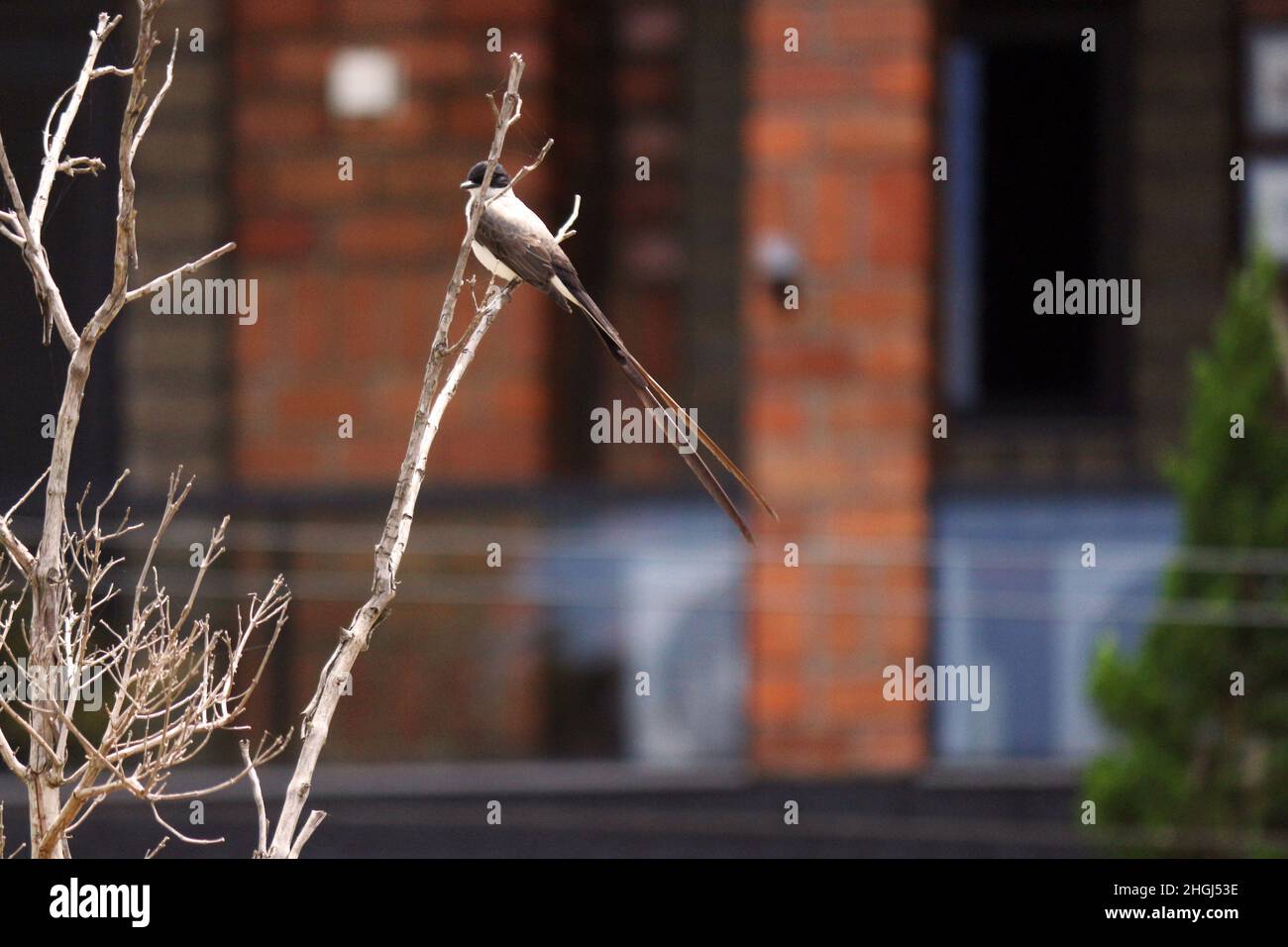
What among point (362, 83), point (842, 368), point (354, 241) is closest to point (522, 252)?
point (842, 368)

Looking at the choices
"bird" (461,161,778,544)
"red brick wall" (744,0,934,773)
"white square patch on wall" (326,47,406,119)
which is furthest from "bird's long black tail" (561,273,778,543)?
"white square patch on wall" (326,47,406,119)

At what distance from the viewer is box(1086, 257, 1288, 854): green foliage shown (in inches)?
307

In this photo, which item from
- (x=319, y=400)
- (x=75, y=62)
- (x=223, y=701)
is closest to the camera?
(x=223, y=701)

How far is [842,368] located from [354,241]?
268 centimetres

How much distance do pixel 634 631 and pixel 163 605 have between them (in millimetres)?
6534

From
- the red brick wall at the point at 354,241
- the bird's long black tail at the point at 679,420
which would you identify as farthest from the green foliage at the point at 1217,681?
the bird's long black tail at the point at 679,420

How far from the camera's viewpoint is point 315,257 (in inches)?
388

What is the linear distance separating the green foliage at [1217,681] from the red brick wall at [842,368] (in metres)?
1.53

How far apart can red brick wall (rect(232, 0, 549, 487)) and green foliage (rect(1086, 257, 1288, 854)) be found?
3431 mm

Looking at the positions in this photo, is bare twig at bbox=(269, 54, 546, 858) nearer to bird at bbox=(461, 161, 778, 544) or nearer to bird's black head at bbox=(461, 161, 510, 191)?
bird at bbox=(461, 161, 778, 544)

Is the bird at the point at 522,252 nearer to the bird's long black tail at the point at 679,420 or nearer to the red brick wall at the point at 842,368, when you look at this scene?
the bird's long black tail at the point at 679,420
